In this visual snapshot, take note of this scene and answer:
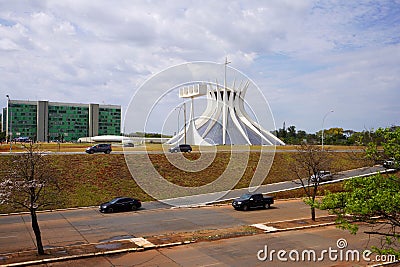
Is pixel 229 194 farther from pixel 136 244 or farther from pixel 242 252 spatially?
pixel 242 252

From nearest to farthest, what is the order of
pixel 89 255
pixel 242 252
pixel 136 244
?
pixel 89 255 < pixel 242 252 < pixel 136 244

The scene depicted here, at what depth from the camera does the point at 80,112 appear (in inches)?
5221

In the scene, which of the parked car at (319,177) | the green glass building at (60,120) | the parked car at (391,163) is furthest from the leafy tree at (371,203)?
the green glass building at (60,120)

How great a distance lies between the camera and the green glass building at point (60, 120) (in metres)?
118

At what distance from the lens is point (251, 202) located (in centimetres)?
2858

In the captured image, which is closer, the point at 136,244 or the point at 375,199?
the point at 375,199

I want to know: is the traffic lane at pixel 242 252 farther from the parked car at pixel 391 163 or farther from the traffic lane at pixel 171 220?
the parked car at pixel 391 163

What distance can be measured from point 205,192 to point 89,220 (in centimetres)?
1424

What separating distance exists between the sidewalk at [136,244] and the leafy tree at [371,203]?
395 inches

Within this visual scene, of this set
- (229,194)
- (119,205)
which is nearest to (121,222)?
(119,205)

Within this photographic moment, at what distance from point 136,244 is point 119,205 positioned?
393 inches

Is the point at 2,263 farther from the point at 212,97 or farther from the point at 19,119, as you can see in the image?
the point at 19,119

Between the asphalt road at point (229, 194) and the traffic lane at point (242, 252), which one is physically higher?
the asphalt road at point (229, 194)

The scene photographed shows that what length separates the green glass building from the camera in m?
118
